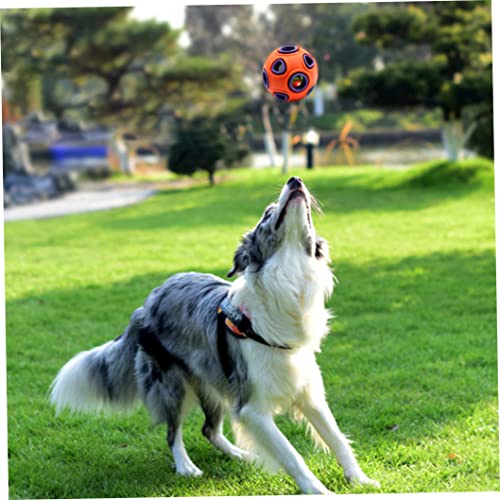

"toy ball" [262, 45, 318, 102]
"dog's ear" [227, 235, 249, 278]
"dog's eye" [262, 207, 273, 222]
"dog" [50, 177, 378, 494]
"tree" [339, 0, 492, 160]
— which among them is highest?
"tree" [339, 0, 492, 160]

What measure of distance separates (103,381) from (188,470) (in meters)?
0.68

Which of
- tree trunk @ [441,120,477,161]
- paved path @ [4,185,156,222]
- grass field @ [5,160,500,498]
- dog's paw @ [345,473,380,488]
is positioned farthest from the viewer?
tree trunk @ [441,120,477,161]

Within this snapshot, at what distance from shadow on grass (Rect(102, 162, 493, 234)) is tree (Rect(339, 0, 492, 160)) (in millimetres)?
1355

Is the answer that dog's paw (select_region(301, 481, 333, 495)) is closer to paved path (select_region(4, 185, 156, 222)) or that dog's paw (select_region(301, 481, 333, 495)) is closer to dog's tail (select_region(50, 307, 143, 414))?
dog's tail (select_region(50, 307, 143, 414))

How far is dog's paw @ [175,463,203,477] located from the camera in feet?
12.5

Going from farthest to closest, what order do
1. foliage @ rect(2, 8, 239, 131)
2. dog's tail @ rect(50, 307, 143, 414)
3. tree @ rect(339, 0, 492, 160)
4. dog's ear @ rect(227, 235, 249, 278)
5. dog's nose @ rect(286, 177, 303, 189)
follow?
foliage @ rect(2, 8, 239, 131) → tree @ rect(339, 0, 492, 160) → dog's tail @ rect(50, 307, 143, 414) → dog's ear @ rect(227, 235, 249, 278) → dog's nose @ rect(286, 177, 303, 189)

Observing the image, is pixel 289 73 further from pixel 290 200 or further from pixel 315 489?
pixel 315 489

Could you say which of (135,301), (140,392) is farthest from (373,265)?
(140,392)

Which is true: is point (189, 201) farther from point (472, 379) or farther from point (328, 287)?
point (328, 287)

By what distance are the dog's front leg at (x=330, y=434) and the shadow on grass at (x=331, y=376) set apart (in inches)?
5.3

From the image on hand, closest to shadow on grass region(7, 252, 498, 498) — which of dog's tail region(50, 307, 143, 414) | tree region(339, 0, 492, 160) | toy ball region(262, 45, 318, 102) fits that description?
dog's tail region(50, 307, 143, 414)

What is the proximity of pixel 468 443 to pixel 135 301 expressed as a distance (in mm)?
3888

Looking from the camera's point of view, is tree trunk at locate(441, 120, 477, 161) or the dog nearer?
the dog

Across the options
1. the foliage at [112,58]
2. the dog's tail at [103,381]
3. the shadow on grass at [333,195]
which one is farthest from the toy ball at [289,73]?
the foliage at [112,58]
